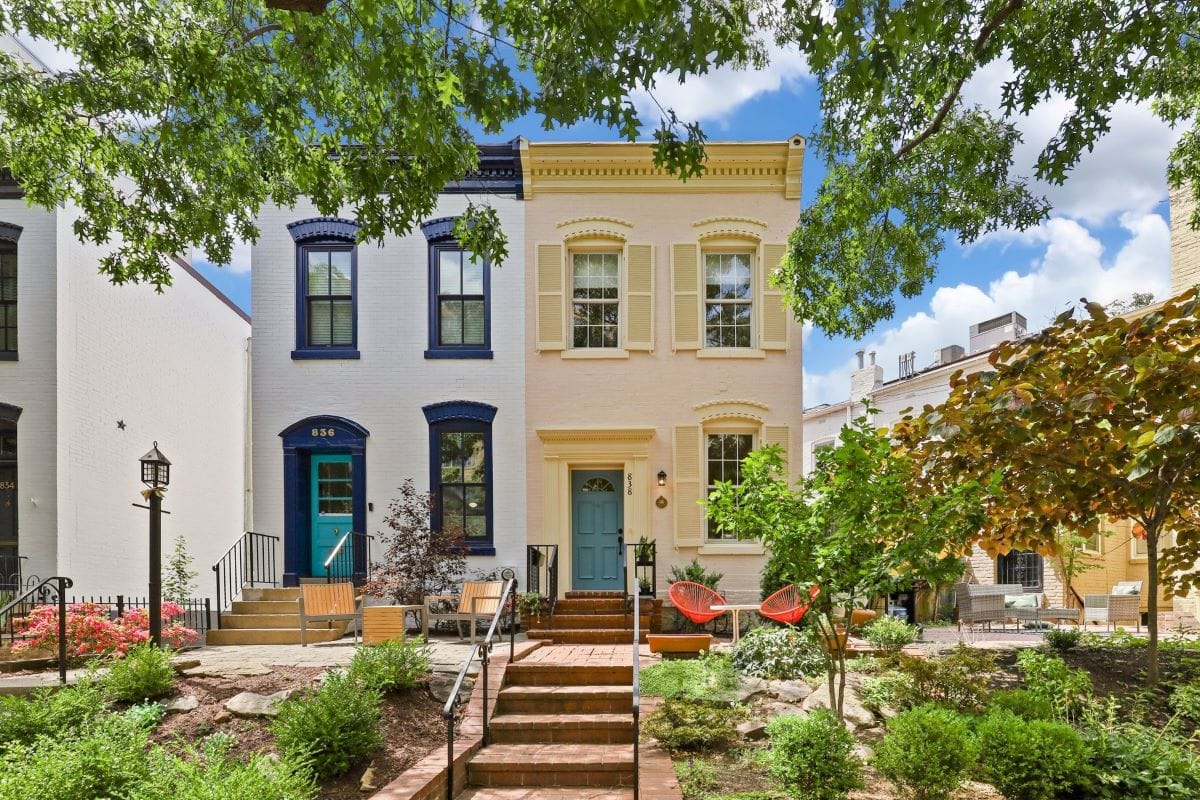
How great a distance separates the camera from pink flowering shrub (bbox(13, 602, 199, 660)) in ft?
29.2

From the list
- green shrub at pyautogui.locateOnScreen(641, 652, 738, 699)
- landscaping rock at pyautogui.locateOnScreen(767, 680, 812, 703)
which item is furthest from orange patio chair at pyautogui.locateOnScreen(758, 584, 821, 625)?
landscaping rock at pyautogui.locateOnScreen(767, 680, 812, 703)

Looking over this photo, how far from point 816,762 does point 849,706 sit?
2216 millimetres

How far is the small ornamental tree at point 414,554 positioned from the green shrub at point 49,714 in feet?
15.0

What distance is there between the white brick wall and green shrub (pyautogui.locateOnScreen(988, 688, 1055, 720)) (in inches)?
300

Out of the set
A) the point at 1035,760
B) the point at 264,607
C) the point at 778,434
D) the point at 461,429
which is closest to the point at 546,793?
the point at 1035,760

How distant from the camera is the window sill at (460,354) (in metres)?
12.5

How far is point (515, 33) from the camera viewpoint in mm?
6109

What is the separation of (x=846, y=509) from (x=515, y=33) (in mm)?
4552

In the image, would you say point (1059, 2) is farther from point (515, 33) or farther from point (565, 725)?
point (565, 725)

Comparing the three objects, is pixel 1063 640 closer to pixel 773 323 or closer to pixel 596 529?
pixel 773 323

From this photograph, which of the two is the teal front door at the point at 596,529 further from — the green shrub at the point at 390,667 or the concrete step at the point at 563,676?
the green shrub at the point at 390,667

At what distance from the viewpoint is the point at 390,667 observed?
23.0 feet

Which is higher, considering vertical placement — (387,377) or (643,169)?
(643,169)

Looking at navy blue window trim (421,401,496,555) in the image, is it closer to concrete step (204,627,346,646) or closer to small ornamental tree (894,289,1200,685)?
concrete step (204,627,346,646)
